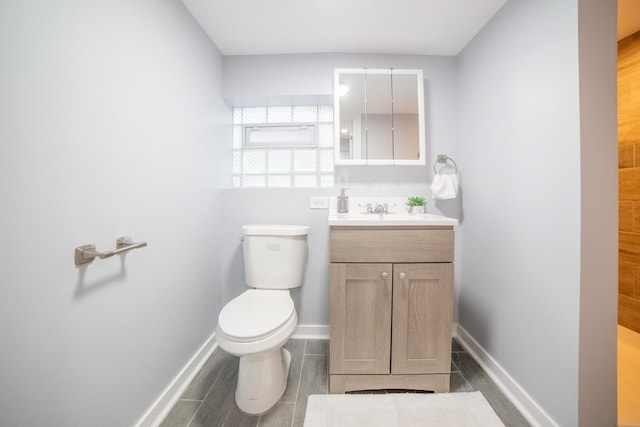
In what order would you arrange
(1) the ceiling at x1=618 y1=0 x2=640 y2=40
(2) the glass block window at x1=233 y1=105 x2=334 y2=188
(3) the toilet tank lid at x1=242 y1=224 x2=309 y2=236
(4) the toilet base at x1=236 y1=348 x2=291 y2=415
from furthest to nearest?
(2) the glass block window at x1=233 y1=105 x2=334 y2=188, (3) the toilet tank lid at x1=242 y1=224 x2=309 y2=236, (1) the ceiling at x1=618 y1=0 x2=640 y2=40, (4) the toilet base at x1=236 y1=348 x2=291 y2=415

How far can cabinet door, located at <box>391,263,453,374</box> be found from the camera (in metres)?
1.19

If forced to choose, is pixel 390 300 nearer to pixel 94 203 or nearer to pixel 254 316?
pixel 254 316

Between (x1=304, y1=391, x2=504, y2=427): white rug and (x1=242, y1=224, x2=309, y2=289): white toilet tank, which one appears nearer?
(x1=304, y1=391, x2=504, y2=427): white rug

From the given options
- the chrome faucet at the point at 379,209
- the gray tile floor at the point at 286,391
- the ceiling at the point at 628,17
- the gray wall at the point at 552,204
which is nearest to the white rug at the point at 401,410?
the gray tile floor at the point at 286,391

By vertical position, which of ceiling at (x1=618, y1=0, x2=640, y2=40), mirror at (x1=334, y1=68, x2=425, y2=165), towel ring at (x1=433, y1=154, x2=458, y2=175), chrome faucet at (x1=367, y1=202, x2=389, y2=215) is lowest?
chrome faucet at (x1=367, y1=202, x2=389, y2=215)

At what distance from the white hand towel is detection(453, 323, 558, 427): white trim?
38.7 inches

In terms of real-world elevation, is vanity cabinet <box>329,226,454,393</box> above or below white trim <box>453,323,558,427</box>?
above

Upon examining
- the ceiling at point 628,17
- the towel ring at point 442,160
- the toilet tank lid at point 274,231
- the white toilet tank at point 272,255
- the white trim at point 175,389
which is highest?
the ceiling at point 628,17

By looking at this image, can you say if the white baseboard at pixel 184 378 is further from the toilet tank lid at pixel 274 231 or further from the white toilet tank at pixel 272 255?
the toilet tank lid at pixel 274 231

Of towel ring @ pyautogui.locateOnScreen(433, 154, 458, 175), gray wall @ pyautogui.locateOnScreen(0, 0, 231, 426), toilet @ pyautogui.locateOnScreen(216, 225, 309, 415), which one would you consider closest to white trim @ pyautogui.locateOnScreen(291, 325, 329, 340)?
toilet @ pyautogui.locateOnScreen(216, 225, 309, 415)

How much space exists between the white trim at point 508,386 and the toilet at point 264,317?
1.18 meters

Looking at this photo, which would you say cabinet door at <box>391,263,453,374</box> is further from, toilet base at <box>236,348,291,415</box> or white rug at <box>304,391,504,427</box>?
toilet base at <box>236,348,291,415</box>

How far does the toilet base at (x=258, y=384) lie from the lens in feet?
3.69

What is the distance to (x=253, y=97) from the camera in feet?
5.66
